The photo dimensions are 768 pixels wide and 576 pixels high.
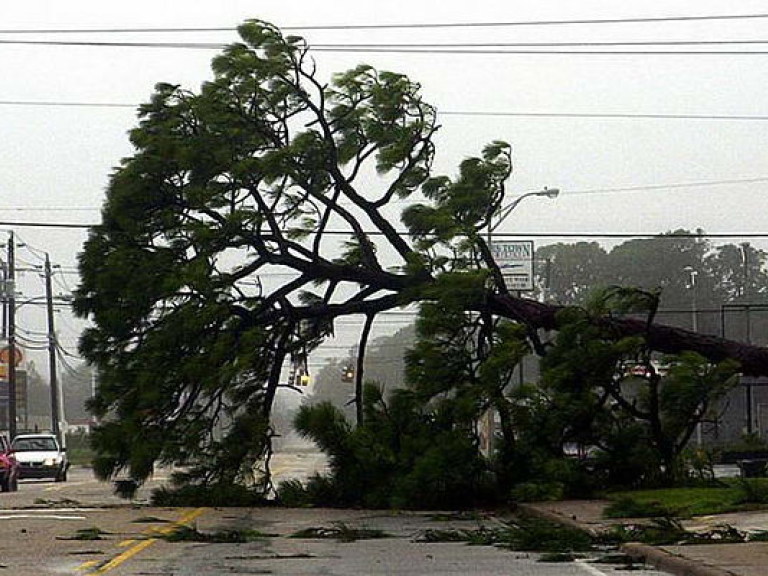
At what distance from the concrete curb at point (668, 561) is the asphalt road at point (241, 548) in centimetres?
23

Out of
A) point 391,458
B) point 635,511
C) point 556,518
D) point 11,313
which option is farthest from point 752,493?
point 11,313

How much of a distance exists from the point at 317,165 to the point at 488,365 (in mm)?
5787

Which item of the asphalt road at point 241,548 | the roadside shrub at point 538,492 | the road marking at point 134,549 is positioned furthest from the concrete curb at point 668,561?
the roadside shrub at point 538,492

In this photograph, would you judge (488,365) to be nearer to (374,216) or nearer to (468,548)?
(374,216)

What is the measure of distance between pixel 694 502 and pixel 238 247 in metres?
11.9

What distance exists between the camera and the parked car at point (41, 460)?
56156mm

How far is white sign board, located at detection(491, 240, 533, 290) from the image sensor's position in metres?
60.8

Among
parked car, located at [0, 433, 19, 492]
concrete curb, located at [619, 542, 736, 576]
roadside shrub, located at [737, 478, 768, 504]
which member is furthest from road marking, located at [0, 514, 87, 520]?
parked car, located at [0, 433, 19, 492]

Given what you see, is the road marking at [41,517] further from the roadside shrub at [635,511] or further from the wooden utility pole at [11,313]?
the wooden utility pole at [11,313]

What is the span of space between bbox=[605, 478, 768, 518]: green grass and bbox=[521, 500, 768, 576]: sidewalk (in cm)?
36

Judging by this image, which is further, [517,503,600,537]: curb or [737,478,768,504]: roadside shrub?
[737,478,768,504]: roadside shrub

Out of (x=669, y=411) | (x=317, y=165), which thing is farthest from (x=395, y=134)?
(x=669, y=411)

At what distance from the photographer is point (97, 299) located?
110 ft

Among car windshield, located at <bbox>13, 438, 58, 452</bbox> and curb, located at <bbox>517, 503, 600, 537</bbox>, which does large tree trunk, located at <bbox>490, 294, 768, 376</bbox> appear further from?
car windshield, located at <bbox>13, 438, 58, 452</bbox>
